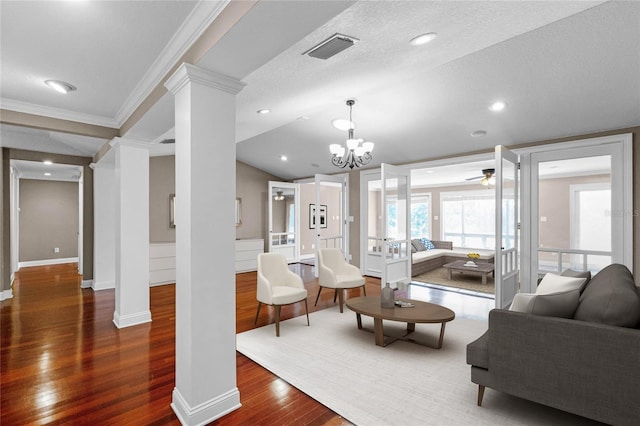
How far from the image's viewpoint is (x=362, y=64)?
238 cm

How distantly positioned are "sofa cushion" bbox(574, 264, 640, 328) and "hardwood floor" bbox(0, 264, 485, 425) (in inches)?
63.9

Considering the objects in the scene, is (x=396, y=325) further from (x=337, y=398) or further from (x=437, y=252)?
(x=437, y=252)

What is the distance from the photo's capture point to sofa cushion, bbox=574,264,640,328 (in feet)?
5.51

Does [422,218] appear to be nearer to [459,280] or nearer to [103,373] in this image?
[459,280]

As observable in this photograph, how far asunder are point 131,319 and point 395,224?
4.23m

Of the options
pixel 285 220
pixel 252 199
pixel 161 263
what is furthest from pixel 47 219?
pixel 285 220

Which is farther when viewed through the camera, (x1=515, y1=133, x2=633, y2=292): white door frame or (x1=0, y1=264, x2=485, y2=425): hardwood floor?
(x1=515, y1=133, x2=633, y2=292): white door frame

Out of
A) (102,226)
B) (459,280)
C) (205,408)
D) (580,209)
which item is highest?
(580,209)

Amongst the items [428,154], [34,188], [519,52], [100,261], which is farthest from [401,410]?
[34,188]

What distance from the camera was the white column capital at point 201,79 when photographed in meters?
1.86

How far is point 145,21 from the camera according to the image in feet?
6.22

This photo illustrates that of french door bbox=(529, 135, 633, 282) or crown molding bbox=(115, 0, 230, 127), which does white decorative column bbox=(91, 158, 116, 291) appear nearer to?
crown molding bbox=(115, 0, 230, 127)

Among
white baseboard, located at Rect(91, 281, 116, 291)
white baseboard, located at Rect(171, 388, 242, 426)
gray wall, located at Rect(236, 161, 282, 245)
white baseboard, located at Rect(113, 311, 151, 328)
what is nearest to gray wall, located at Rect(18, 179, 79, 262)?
white baseboard, located at Rect(91, 281, 116, 291)

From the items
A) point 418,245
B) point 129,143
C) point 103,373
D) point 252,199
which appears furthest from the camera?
point 418,245
